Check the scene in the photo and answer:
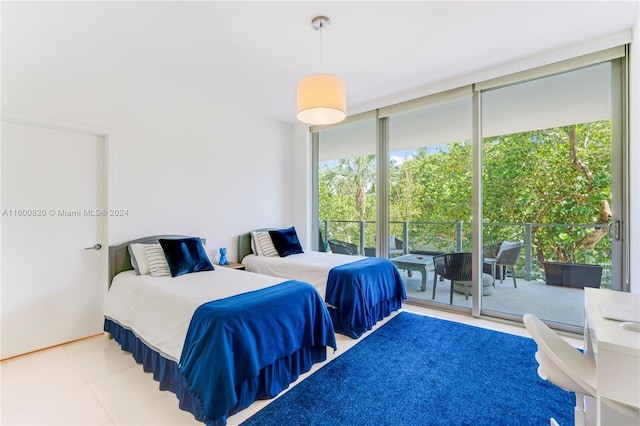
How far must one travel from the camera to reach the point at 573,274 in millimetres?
3006

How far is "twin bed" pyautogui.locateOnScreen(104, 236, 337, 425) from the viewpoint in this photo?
1703 millimetres

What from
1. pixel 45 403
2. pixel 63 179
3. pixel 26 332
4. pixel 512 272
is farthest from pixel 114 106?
pixel 512 272

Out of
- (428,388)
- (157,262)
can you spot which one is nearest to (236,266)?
(157,262)

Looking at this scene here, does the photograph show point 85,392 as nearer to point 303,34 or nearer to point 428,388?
point 428,388

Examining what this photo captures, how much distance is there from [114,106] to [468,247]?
14.1 feet

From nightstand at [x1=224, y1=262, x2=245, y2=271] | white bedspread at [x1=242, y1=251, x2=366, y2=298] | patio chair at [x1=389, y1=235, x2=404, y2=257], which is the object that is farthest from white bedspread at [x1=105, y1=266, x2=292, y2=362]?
patio chair at [x1=389, y1=235, x2=404, y2=257]

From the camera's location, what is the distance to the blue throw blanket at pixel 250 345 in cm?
167

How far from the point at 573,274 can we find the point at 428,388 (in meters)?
2.12

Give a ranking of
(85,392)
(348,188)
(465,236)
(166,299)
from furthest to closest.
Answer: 1. (348,188)
2. (465,236)
3. (166,299)
4. (85,392)

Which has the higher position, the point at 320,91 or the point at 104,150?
the point at 320,91

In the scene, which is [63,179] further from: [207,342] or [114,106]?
[207,342]

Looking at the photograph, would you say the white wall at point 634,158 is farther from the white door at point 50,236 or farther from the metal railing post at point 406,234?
the white door at point 50,236

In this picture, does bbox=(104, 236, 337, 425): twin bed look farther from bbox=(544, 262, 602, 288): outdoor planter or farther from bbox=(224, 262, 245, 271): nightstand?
bbox=(544, 262, 602, 288): outdoor planter

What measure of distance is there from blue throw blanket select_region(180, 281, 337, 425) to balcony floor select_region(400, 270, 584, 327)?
7.30 feet
